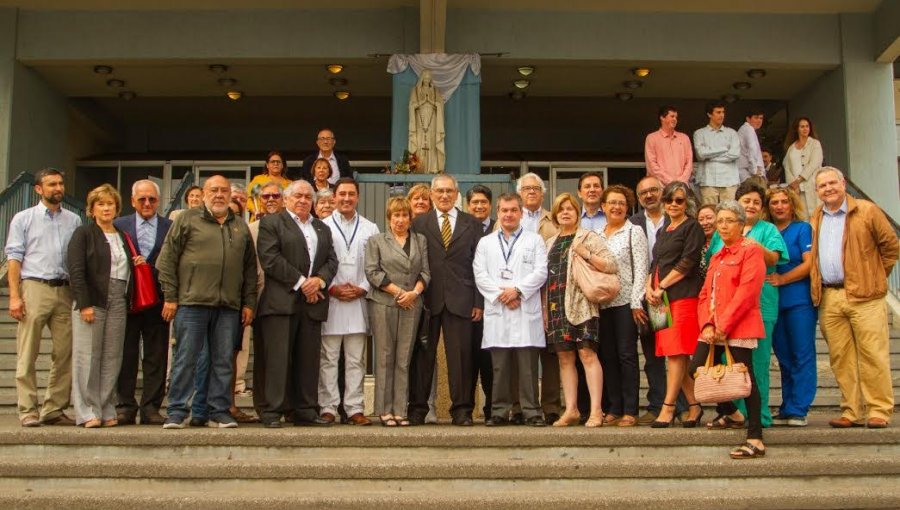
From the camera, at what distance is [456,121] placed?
1455 centimetres

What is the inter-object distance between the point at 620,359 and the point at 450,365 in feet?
4.00

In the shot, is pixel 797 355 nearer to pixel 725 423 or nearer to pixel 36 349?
pixel 725 423

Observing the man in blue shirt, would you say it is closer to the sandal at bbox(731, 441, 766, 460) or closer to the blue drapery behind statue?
the sandal at bbox(731, 441, 766, 460)

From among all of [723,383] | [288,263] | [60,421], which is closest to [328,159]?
[288,263]

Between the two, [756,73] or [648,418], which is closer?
[648,418]

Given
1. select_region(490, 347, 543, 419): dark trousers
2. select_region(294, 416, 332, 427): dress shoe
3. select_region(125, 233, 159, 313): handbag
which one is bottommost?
select_region(294, 416, 332, 427): dress shoe

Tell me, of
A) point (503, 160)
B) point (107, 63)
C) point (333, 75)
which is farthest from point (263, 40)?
point (503, 160)

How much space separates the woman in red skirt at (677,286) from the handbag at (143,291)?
3.57 meters

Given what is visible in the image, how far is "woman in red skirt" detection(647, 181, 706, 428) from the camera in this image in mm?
Result: 6250

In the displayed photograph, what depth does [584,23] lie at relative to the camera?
48.5ft

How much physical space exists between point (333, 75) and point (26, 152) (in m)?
5.10

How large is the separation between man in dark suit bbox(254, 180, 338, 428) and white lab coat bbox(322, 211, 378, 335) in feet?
0.48

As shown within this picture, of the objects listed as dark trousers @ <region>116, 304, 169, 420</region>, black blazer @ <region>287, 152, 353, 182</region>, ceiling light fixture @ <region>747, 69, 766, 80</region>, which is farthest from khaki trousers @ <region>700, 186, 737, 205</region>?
dark trousers @ <region>116, 304, 169, 420</region>

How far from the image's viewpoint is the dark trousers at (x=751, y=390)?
5.65m
